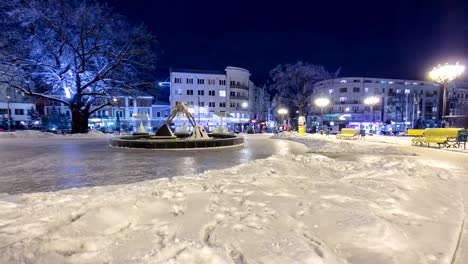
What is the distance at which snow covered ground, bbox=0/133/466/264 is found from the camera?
2.59m

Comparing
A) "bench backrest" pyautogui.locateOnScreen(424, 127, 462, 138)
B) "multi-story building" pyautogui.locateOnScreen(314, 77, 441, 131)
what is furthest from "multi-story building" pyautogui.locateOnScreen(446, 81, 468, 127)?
"bench backrest" pyautogui.locateOnScreen(424, 127, 462, 138)

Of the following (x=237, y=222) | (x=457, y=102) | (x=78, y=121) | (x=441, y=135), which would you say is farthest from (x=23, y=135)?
(x=457, y=102)

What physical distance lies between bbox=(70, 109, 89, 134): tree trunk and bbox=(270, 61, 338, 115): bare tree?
29.4 m

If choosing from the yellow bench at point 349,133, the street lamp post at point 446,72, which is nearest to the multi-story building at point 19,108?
the yellow bench at point 349,133

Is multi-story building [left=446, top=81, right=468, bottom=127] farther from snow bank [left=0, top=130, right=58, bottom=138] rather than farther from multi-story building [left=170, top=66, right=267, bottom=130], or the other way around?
snow bank [left=0, top=130, right=58, bottom=138]

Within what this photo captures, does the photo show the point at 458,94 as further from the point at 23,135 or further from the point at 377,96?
the point at 23,135

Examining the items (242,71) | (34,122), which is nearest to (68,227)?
(242,71)

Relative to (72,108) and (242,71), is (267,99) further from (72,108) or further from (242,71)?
(72,108)

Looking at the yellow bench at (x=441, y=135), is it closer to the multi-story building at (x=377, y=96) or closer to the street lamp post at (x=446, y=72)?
the street lamp post at (x=446, y=72)

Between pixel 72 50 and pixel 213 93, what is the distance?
102 feet

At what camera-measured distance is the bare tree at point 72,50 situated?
2267 cm

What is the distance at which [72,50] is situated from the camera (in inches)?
971

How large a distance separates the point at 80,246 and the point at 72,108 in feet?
94.5

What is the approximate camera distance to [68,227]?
3066 mm
